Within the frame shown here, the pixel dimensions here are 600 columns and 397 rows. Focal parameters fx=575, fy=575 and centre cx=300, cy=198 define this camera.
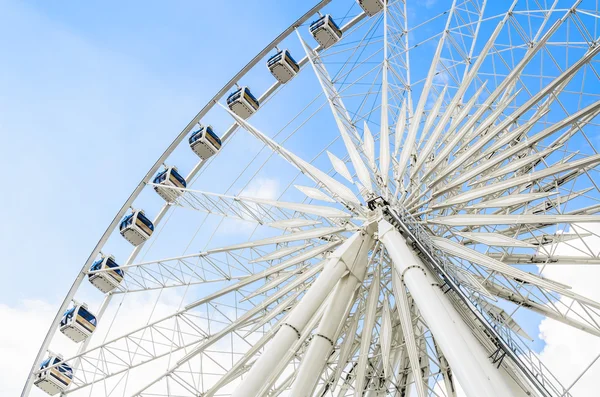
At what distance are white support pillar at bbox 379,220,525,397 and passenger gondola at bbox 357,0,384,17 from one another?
15.9m

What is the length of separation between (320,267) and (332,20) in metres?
15.1

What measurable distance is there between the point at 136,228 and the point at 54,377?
23.7ft

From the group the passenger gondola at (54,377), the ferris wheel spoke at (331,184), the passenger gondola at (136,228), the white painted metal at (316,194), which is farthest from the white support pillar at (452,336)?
the passenger gondola at (54,377)

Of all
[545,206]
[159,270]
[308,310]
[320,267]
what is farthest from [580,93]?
[159,270]

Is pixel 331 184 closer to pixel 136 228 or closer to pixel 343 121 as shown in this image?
pixel 343 121

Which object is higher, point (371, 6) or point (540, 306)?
point (371, 6)

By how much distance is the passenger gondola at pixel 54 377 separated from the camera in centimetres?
2391

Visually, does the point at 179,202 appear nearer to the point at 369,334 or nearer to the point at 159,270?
the point at 159,270

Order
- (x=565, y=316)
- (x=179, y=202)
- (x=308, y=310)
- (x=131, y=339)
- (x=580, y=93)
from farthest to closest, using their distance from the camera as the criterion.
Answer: (x=179, y=202) < (x=131, y=339) < (x=580, y=93) < (x=565, y=316) < (x=308, y=310)

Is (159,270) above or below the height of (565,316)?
above

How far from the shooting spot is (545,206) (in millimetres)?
18875

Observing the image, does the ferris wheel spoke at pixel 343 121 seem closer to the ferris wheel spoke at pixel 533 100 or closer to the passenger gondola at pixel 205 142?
the ferris wheel spoke at pixel 533 100

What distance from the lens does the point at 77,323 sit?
25.9m

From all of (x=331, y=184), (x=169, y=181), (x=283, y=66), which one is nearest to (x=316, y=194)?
(x=331, y=184)
